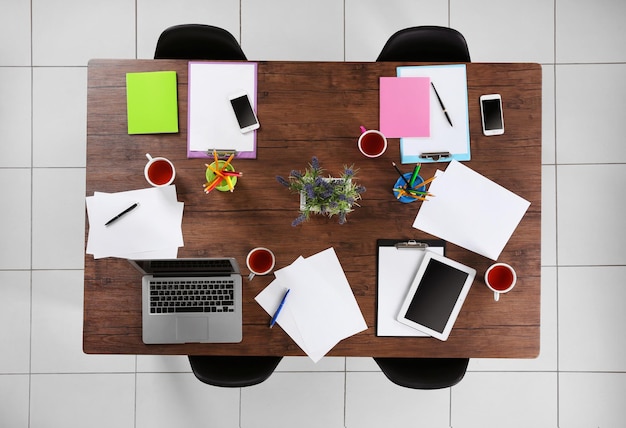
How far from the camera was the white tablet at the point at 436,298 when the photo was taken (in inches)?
69.1

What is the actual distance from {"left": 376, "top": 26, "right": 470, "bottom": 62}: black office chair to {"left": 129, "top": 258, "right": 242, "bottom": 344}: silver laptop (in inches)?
42.3

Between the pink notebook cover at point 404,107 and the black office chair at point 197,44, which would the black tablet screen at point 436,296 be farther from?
the black office chair at point 197,44

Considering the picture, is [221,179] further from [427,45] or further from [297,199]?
[427,45]

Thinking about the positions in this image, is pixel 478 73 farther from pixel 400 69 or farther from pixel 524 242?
pixel 524 242

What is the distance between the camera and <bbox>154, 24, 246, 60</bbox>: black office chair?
6.15 feet

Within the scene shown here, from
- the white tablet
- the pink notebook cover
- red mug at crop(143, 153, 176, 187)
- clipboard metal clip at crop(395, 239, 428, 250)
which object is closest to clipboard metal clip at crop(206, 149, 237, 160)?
red mug at crop(143, 153, 176, 187)

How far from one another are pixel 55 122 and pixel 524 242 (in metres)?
2.36

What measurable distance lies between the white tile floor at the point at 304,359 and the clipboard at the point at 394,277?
877mm

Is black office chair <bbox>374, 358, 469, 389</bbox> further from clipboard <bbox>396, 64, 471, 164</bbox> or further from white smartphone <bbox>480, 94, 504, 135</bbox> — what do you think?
white smartphone <bbox>480, 94, 504, 135</bbox>

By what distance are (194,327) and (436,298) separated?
0.87 metres

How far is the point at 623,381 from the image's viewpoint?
2602 mm

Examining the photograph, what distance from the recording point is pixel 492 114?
5.88 ft

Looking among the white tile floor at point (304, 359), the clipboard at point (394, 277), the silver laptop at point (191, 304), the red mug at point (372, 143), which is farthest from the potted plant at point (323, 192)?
the white tile floor at point (304, 359)

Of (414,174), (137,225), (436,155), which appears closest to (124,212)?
(137,225)
